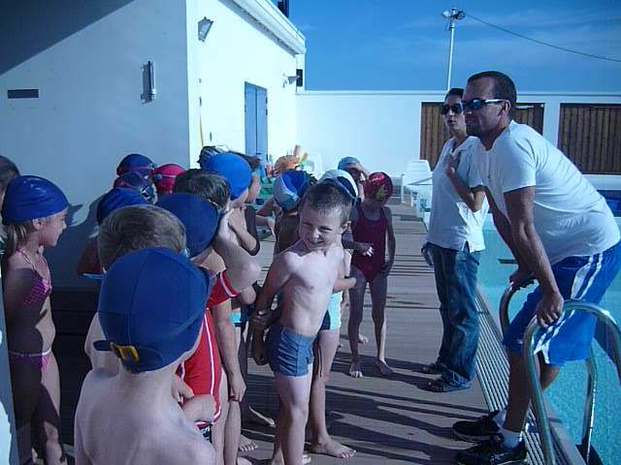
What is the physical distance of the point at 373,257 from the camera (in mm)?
3898

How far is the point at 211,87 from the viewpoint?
7.04 m

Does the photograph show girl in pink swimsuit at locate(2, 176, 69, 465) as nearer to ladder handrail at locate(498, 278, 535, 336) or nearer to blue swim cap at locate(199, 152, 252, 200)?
blue swim cap at locate(199, 152, 252, 200)

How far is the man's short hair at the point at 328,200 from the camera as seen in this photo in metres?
2.40

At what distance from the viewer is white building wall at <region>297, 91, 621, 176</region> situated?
16734mm

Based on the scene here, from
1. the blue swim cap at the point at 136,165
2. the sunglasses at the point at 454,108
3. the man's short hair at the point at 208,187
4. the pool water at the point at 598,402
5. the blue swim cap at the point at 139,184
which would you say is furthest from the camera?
the pool water at the point at 598,402

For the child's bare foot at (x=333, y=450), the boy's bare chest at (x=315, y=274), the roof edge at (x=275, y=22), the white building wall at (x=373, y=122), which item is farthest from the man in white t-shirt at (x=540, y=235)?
the white building wall at (x=373, y=122)

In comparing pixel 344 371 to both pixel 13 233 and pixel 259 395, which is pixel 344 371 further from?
pixel 13 233

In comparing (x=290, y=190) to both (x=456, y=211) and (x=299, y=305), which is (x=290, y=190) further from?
(x=456, y=211)

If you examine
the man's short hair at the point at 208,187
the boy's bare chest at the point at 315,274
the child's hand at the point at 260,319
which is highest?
the man's short hair at the point at 208,187

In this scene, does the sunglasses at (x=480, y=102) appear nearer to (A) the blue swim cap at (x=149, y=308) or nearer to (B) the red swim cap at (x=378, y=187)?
(B) the red swim cap at (x=378, y=187)

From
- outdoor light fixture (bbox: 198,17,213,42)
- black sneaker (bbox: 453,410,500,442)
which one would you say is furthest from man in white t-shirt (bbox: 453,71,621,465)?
outdoor light fixture (bbox: 198,17,213,42)

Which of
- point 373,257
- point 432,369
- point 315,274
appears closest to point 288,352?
point 315,274

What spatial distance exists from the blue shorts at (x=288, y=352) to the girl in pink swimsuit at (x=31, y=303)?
96 cm

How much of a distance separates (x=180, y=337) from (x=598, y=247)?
218 cm
